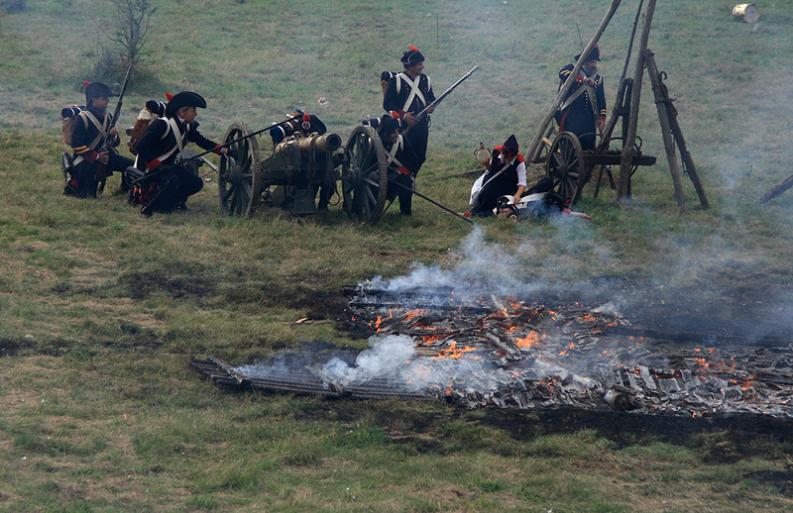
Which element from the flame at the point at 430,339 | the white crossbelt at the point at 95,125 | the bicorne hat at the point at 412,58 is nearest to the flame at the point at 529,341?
the flame at the point at 430,339

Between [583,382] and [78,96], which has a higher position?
[78,96]

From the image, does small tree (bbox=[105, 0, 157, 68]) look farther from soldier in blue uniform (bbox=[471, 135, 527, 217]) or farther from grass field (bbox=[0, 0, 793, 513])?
soldier in blue uniform (bbox=[471, 135, 527, 217])

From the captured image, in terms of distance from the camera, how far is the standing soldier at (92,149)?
14.2 m

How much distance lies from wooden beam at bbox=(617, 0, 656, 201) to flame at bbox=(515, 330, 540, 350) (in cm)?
540

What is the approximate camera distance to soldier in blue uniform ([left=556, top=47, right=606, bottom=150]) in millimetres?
15539

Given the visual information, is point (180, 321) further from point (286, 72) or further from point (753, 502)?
point (286, 72)

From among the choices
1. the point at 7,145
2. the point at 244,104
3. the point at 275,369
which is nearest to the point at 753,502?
the point at 275,369

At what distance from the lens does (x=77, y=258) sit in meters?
11.4

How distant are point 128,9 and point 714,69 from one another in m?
11.7

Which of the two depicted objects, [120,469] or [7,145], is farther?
[7,145]

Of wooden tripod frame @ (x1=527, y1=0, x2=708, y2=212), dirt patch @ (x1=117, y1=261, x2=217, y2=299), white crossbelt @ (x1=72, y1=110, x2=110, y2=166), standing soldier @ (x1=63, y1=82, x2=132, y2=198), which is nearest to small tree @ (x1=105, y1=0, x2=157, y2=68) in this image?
standing soldier @ (x1=63, y1=82, x2=132, y2=198)

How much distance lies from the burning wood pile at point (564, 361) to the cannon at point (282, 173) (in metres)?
3.30

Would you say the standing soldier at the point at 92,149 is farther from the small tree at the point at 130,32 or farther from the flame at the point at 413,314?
the flame at the point at 413,314

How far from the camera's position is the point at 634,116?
46.0 ft
